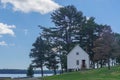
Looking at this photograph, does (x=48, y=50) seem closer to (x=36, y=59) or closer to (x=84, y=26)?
(x=36, y=59)

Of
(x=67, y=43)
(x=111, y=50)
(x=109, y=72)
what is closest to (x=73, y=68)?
(x=67, y=43)

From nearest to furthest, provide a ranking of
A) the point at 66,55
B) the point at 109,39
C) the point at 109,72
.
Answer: the point at 109,72 → the point at 109,39 → the point at 66,55

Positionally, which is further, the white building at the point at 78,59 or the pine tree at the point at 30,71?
the pine tree at the point at 30,71

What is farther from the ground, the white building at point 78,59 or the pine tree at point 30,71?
the white building at point 78,59

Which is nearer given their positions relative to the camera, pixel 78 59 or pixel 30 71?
pixel 78 59

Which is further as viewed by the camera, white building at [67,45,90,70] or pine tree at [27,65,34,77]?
pine tree at [27,65,34,77]

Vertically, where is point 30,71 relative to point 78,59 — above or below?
below

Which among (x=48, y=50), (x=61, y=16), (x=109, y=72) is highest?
(x=61, y=16)

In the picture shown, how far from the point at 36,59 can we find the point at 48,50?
4113 millimetres

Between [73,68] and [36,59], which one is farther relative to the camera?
[36,59]

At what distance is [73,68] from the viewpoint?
280 feet

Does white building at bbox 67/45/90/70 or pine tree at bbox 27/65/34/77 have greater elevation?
white building at bbox 67/45/90/70

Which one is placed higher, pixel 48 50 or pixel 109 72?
pixel 48 50

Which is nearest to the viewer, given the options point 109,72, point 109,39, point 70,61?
point 109,72
